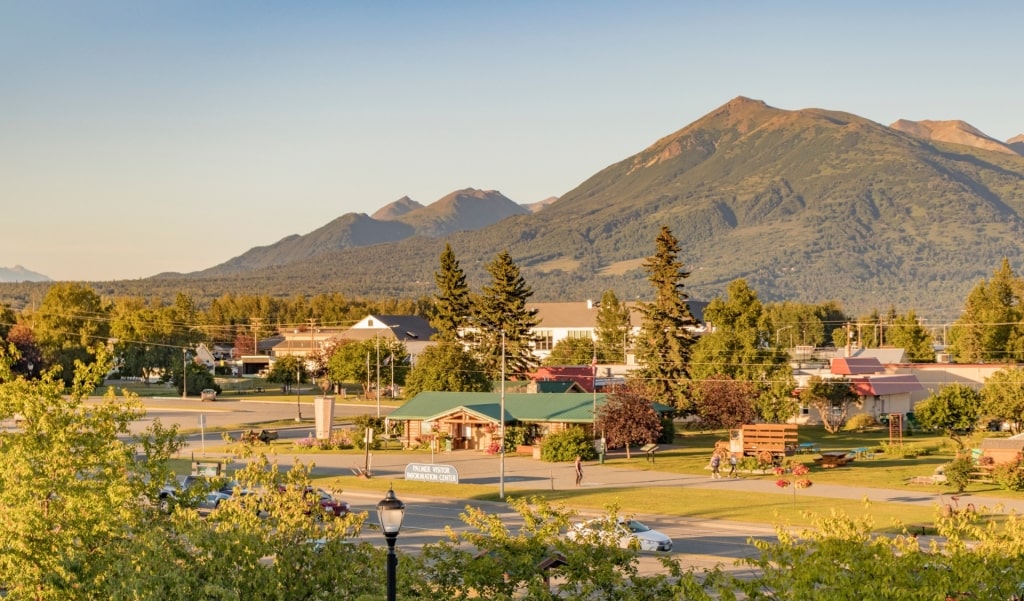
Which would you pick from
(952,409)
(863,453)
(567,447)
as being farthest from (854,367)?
(567,447)

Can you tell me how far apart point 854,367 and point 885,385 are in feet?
19.6

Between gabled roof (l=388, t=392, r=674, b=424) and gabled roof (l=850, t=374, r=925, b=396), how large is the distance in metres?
27.6

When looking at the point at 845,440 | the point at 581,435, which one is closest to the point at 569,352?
the point at 845,440

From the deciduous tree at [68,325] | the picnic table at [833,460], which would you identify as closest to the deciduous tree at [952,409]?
the picnic table at [833,460]

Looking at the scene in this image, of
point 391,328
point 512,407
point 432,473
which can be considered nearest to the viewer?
point 432,473

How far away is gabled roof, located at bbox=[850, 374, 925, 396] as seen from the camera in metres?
88.9

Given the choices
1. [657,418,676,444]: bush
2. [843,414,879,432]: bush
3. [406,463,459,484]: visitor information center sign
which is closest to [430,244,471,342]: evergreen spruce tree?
[657,418,676,444]: bush

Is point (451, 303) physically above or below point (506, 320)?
above

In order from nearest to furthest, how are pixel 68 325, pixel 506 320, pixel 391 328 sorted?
1. pixel 506 320
2. pixel 68 325
3. pixel 391 328

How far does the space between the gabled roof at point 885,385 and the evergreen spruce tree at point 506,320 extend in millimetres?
27660

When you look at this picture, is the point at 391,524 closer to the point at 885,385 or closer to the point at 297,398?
the point at 885,385

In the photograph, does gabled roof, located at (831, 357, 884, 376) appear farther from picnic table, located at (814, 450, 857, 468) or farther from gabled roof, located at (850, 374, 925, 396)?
picnic table, located at (814, 450, 857, 468)

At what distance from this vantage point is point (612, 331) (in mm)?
150250

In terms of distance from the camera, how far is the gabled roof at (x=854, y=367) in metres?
96.0
